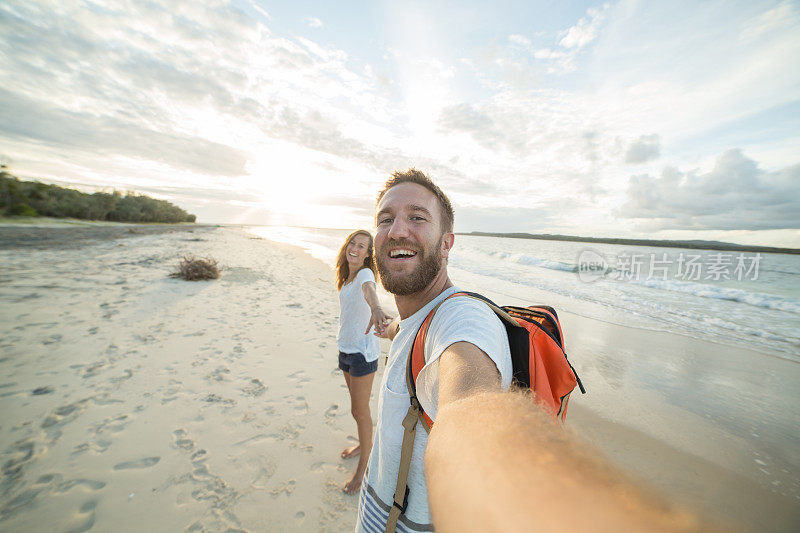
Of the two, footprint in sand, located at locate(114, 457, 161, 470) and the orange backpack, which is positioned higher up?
the orange backpack

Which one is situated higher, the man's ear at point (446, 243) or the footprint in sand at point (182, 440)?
the man's ear at point (446, 243)

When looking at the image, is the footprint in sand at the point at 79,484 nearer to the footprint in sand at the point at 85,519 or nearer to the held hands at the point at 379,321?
the footprint in sand at the point at 85,519

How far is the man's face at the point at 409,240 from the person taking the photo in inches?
76.1

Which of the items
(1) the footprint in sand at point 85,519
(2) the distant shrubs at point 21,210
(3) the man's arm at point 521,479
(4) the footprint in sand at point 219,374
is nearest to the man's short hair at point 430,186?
(3) the man's arm at point 521,479

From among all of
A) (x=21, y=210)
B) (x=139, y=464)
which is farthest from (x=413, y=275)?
(x=21, y=210)

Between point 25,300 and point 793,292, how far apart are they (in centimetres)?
3247

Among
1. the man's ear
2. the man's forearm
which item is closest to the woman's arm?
the man's ear

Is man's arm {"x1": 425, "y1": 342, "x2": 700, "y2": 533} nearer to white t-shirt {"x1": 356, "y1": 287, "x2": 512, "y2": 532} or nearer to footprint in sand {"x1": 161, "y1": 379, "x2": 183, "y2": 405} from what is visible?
white t-shirt {"x1": 356, "y1": 287, "x2": 512, "y2": 532}

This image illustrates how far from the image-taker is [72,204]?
3581 cm

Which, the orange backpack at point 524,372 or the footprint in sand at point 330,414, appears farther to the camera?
the footprint in sand at point 330,414

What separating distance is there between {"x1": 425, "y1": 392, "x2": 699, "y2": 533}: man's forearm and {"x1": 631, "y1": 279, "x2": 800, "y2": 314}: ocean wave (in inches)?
776

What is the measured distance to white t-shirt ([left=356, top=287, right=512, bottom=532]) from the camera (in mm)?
1299

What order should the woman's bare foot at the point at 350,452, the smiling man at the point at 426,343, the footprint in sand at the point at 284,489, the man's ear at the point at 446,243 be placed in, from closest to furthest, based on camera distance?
the smiling man at the point at 426,343 → the man's ear at the point at 446,243 → the footprint in sand at the point at 284,489 → the woman's bare foot at the point at 350,452

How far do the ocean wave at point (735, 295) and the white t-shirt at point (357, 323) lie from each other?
19057mm
